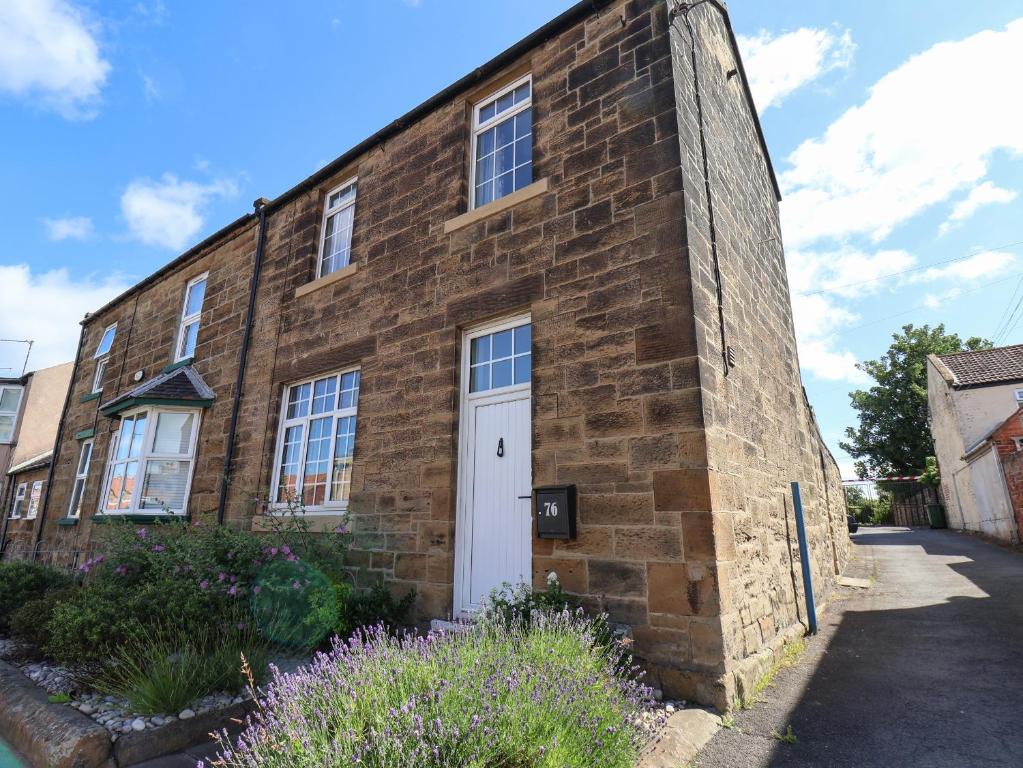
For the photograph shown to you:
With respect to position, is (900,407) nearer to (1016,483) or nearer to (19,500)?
(1016,483)

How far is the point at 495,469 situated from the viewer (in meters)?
5.64

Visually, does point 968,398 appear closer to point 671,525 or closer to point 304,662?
point 671,525

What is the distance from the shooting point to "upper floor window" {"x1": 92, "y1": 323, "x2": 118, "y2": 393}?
13.6 meters

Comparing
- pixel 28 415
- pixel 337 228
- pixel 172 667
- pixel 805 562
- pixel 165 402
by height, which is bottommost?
pixel 172 667

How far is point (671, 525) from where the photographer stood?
4.24 m

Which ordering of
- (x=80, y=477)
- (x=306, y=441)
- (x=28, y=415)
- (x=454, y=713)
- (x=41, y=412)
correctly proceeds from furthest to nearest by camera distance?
1. (x=41, y=412)
2. (x=28, y=415)
3. (x=80, y=477)
4. (x=306, y=441)
5. (x=454, y=713)

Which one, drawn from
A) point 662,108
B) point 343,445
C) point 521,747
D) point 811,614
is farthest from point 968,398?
point 521,747

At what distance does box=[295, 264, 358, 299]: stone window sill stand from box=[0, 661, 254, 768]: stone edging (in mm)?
5498

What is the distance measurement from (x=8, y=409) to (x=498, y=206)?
87.0 ft

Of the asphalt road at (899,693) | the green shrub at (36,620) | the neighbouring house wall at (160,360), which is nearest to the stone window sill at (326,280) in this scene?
the neighbouring house wall at (160,360)

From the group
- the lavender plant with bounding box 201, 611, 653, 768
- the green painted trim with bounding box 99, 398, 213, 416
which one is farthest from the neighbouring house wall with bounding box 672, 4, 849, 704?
the green painted trim with bounding box 99, 398, 213, 416

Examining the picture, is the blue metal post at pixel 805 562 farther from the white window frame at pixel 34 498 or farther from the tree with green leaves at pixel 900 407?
the tree with green leaves at pixel 900 407

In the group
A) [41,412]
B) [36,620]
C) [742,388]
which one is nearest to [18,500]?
[41,412]

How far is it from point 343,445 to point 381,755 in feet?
17.9
